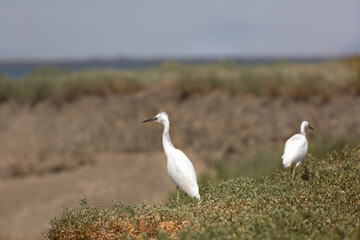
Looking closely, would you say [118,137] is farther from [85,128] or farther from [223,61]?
[223,61]

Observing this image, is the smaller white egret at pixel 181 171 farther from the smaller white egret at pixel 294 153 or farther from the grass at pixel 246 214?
the smaller white egret at pixel 294 153

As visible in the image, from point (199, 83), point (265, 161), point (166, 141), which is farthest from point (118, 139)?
point (166, 141)

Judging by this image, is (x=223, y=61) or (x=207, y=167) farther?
(x=223, y=61)

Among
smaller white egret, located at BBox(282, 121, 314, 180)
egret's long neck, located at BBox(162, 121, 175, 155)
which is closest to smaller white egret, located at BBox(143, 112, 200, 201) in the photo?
egret's long neck, located at BBox(162, 121, 175, 155)

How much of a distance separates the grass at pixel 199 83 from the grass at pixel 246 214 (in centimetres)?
1311

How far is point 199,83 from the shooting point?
2397cm

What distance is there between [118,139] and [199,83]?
11.8 ft

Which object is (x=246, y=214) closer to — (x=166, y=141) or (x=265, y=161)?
(x=166, y=141)

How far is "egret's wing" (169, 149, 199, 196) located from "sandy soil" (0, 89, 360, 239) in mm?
11656

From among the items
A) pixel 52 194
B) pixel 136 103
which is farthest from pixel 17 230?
pixel 136 103

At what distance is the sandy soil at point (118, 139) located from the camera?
70.1 feet

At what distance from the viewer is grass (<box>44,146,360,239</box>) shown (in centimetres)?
645

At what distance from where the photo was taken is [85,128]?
23.8m

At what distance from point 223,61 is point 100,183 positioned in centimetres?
1489
